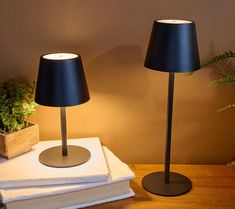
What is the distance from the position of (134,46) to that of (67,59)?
0.28 m

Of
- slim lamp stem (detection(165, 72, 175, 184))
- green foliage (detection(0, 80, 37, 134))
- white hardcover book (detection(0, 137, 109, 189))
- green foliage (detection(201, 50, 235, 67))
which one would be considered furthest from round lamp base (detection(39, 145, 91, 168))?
green foliage (detection(201, 50, 235, 67))

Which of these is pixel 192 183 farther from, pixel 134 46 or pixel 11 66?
pixel 11 66

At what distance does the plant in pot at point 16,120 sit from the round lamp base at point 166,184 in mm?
387

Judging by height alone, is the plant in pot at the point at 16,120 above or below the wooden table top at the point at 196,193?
above

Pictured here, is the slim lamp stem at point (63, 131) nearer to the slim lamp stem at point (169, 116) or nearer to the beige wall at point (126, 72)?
the beige wall at point (126, 72)

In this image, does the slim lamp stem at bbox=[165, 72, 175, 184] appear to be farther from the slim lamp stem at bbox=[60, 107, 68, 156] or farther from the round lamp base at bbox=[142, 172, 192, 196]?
the slim lamp stem at bbox=[60, 107, 68, 156]

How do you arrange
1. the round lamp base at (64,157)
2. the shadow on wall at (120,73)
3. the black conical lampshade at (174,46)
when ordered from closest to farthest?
1. the black conical lampshade at (174,46)
2. the round lamp base at (64,157)
3. the shadow on wall at (120,73)

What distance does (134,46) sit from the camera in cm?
113

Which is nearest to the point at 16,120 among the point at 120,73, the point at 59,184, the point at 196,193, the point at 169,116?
the point at 59,184

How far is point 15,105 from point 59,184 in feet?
0.93

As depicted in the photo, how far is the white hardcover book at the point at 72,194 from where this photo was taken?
94cm

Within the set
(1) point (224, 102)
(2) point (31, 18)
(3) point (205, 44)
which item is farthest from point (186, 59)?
(2) point (31, 18)

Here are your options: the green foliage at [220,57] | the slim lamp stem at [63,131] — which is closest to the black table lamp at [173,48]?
the green foliage at [220,57]

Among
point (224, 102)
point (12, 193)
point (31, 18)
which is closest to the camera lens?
point (12, 193)
